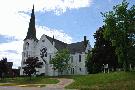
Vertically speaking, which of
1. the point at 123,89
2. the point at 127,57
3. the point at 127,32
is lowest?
the point at 123,89

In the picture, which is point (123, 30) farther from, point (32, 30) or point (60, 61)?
point (32, 30)

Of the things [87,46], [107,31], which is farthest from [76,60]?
[107,31]

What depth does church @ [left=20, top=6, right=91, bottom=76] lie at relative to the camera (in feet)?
350

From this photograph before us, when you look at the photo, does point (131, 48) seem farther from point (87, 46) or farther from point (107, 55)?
point (87, 46)

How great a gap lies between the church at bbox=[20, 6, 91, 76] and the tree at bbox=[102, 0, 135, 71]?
4972 centimetres

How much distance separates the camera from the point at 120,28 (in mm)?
56781

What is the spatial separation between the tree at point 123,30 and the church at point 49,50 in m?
49.7

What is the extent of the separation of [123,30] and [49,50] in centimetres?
5435

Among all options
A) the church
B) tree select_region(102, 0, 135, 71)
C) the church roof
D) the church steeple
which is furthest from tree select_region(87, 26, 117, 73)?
the church steeple

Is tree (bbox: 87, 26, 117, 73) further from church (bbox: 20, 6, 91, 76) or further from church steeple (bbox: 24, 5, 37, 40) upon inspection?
church steeple (bbox: 24, 5, 37, 40)

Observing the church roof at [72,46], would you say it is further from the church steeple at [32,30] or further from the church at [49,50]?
the church steeple at [32,30]

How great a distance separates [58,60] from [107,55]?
82.1 ft

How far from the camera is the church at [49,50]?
10681 centimetres

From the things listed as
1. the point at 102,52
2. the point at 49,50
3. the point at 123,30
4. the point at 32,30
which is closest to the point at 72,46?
the point at 49,50
